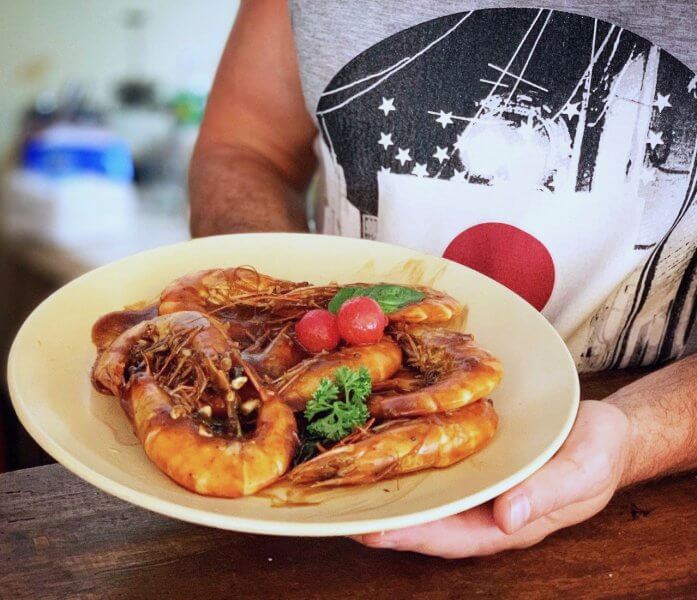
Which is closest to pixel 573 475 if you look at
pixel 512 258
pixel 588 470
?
pixel 588 470

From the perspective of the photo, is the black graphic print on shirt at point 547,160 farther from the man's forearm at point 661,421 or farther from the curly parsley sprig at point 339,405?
the curly parsley sprig at point 339,405

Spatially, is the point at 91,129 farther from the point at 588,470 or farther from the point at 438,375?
the point at 588,470

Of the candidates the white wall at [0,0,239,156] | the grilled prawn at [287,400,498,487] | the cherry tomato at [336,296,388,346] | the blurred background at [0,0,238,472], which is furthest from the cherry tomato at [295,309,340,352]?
the white wall at [0,0,239,156]

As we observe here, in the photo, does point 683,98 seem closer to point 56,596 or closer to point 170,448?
point 170,448

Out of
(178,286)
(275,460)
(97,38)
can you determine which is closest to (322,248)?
(178,286)

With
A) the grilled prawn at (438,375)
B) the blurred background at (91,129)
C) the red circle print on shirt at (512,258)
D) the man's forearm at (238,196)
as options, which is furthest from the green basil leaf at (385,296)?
the blurred background at (91,129)

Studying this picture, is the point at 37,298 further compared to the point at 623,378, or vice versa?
the point at 37,298
